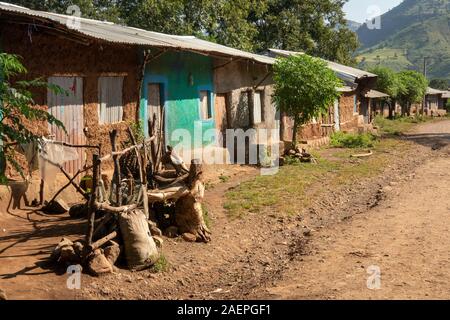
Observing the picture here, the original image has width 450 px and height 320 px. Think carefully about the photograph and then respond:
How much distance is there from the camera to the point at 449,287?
668 centimetres

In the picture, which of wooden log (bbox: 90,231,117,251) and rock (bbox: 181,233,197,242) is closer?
wooden log (bbox: 90,231,117,251)

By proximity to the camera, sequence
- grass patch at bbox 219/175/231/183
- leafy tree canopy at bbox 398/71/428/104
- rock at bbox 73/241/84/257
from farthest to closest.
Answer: leafy tree canopy at bbox 398/71/428/104 < grass patch at bbox 219/175/231/183 < rock at bbox 73/241/84/257

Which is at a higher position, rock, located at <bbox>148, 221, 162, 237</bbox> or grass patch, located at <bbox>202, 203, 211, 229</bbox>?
rock, located at <bbox>148, 221, 162, 237</bbox>

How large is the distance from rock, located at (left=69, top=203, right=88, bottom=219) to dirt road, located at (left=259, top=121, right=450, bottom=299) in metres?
3.75

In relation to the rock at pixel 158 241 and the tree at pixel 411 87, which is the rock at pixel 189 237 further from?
the tree at pixel 411 87

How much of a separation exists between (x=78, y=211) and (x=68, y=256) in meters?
2.60

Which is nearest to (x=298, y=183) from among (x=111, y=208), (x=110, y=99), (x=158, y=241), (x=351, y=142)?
(x=110, y=99)

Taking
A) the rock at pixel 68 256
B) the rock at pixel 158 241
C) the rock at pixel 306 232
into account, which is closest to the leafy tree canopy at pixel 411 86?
the rock at pixel 306 232

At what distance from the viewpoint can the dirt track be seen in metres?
6.48

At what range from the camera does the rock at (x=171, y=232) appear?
845cm

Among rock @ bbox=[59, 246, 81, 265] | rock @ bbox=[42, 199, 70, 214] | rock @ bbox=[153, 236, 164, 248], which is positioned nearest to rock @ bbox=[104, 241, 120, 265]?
rock @ bbox=[59, 246, 81, 265]

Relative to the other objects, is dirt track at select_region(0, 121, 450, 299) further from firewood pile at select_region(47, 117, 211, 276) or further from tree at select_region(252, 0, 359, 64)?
tree at select_region(252, 0, 359, 64)

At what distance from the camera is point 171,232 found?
8477mm
